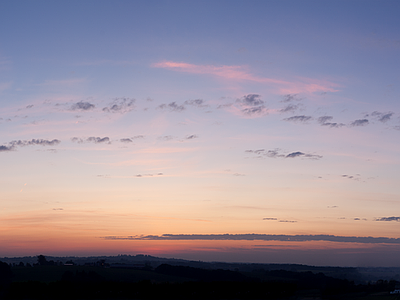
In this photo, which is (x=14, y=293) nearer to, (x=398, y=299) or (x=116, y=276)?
(x=116, y=276)

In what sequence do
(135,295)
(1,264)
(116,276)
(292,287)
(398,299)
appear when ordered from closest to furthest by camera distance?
(398,299) → (135,295) → (292,287) → (1,264) → (116,276)

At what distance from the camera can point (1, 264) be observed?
165 metres

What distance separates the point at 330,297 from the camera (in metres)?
131

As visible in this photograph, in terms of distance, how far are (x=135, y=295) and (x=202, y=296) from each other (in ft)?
67.2

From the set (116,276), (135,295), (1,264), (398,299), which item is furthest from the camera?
(116,276)

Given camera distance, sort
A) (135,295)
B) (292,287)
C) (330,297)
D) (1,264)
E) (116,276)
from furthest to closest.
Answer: (116,276) → (1,264) → (292,287) → (330,297) → (135,295)

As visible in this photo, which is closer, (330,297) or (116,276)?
(330,297)

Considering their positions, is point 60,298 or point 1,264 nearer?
point 60,298

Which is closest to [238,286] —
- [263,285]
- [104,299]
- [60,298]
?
[263,285]

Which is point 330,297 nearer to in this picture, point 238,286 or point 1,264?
point 238,286

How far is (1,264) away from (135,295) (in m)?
74.6

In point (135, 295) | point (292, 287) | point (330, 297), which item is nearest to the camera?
point (135, 295)

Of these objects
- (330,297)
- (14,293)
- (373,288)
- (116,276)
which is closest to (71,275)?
(116,276)

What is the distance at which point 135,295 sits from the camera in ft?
401
